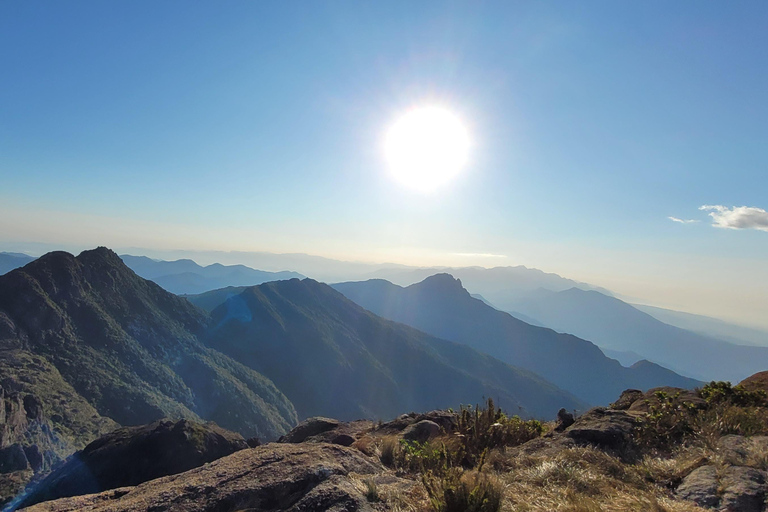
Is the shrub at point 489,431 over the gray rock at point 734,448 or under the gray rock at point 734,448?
under

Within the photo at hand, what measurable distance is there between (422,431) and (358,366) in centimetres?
17019

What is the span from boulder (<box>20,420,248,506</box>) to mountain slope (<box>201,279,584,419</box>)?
111456mm

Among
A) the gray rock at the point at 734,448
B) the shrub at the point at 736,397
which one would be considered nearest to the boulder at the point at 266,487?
the gray rock at the point at 734,448

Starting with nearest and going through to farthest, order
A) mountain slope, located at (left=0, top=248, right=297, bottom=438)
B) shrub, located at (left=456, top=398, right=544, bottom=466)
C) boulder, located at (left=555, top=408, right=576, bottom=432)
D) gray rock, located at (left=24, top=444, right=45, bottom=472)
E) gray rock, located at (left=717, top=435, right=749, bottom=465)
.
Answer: gray rock, located at (left=717, top=435, right=749, bottom=465) < shrub, located at (left=456, top=398, right=544, bottom=466) < boulder, located at (left=555, top=408, right=576, bottom=432) < gray rock, located at (left=24, top=444, right=45, bottom=472) < mountain slope, located at (left=0, top=248, right=297, bottom=438)

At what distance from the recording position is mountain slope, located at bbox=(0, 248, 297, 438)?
317 feet

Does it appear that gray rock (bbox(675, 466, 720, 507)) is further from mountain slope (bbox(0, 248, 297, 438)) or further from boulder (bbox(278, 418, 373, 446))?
mountain slope (bbox(0, 248, 297, 438))

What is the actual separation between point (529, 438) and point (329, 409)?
6236 inches

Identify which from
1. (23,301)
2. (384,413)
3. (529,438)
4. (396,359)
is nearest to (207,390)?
(23,301)

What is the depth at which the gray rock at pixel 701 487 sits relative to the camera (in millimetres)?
4047

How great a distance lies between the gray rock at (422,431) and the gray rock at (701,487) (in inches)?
184

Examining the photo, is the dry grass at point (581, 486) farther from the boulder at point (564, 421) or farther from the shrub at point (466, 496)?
the boulder at point (564, 421)

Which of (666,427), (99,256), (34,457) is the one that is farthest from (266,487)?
(99,256)

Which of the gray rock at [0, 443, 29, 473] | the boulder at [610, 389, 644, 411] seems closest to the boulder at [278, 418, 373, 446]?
the boulder at [610, 389, 644, 411]

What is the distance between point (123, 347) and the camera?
4491 inches
